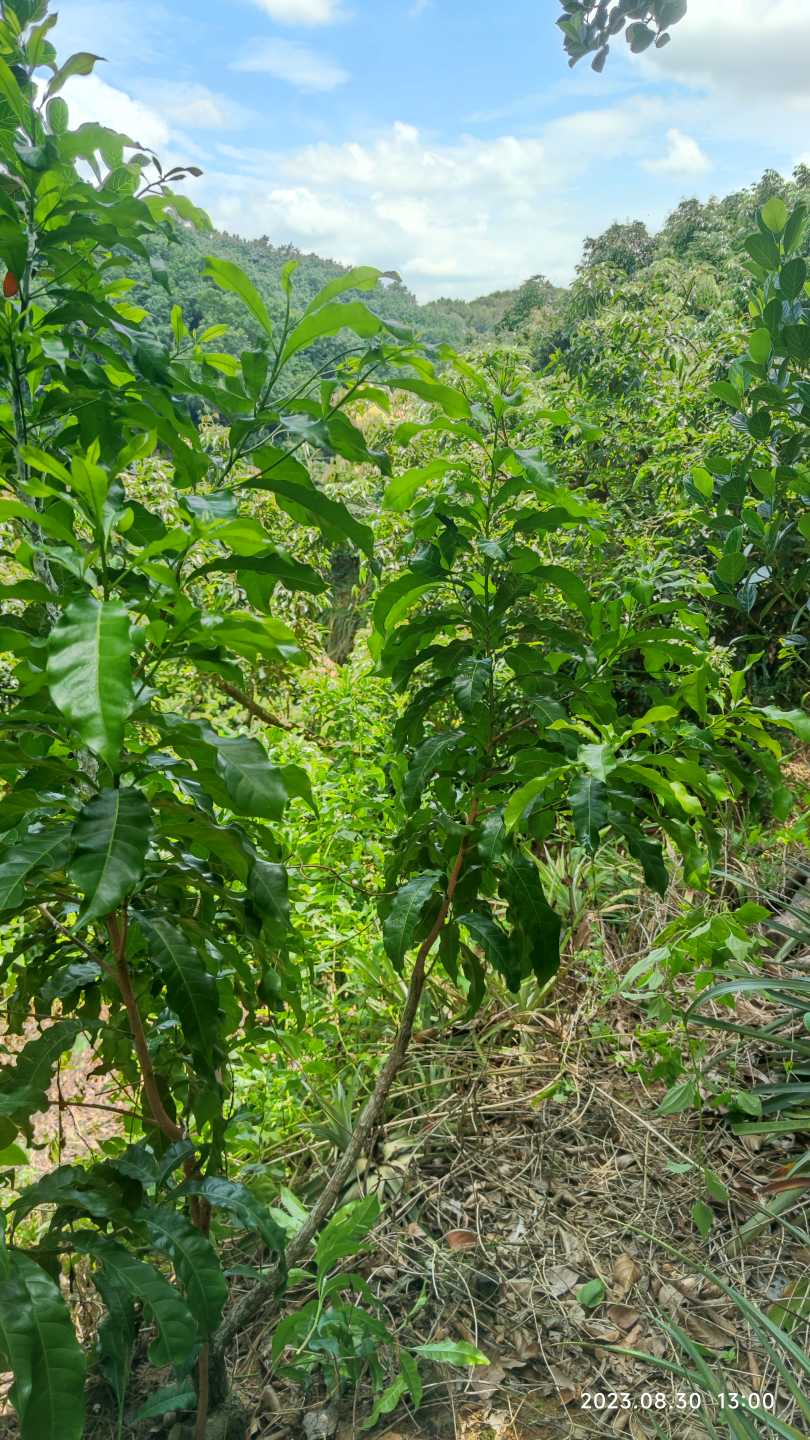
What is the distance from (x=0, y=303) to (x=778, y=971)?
1861mm

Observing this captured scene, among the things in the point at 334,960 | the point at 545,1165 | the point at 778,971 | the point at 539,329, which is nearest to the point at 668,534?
the point at 778,971

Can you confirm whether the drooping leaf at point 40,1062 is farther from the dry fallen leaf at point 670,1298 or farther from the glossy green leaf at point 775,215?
the glossy green leaf at point 775,215

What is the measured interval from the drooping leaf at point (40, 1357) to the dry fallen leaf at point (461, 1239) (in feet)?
2.96

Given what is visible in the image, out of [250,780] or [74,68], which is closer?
[250,780]

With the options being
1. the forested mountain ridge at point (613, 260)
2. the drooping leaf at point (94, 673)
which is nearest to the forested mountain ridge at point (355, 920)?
the drooping leaf at point (94, 673)

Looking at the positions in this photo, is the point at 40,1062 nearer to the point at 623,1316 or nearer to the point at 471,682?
the point at 471,682

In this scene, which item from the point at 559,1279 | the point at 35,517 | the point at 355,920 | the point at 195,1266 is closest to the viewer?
the point at 35,517

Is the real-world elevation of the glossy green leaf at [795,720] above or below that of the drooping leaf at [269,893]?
above

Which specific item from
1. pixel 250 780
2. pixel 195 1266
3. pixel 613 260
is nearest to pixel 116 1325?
pixel 195 1266

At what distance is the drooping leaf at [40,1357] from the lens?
0.67m

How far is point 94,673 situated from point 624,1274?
1.34m
